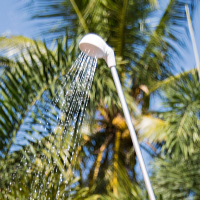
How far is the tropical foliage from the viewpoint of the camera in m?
3.02

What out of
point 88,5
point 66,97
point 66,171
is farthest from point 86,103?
point 88,5

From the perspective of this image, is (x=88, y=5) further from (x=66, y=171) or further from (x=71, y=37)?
(x=66, y=171)

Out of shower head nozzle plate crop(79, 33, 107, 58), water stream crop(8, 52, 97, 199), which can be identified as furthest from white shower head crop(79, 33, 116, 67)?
water stream crop(8, 52, 97, 199)

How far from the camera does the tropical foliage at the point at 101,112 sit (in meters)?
3.02

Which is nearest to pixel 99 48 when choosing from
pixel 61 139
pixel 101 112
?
pixel 61 139

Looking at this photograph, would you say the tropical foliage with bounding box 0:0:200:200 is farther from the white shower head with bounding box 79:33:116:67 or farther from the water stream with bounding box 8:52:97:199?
the white shower head with bounding box 79:33:116:67

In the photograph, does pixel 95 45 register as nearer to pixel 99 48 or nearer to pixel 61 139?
pixel 99 48

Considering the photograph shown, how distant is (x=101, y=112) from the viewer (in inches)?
166

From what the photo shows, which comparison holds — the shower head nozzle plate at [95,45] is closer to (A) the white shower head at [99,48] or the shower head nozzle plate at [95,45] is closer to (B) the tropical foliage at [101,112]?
(A) the white shower head at [99,48]

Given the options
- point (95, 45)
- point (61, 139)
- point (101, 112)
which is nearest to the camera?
point (95, 45)

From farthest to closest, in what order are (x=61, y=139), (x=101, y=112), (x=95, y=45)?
1. (x=101, y=112)
2. (x=61, y=139)
3. (x=95, y=45)

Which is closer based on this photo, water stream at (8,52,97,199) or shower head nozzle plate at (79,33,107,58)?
shower head nozzle plate at (79,33,107,58)

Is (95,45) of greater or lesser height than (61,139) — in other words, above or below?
above

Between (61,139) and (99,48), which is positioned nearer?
(99,48)
